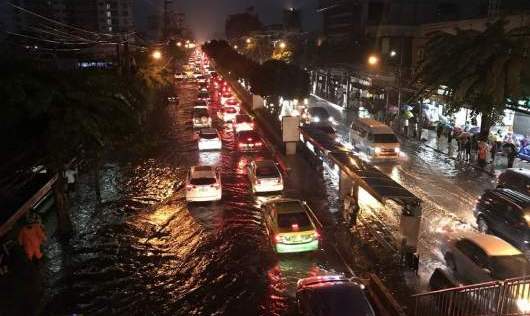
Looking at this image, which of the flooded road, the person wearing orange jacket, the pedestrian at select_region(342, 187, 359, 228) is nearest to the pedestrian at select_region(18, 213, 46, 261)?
the person wearing orange jacket

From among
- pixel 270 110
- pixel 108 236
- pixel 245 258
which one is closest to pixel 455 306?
pixel 245 258

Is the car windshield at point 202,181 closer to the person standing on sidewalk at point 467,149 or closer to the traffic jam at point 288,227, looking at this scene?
the traffic jam at point 288,227

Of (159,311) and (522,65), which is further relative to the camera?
(522,65)

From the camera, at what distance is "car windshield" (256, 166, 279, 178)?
2095 cm

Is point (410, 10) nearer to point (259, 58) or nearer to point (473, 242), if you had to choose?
point (259, 58)

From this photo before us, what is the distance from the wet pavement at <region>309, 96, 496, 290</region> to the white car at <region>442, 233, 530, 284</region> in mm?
1048

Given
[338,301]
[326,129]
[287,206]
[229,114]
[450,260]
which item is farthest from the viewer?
[229,114]

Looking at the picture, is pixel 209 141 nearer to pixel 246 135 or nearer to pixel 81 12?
pixel 246 135

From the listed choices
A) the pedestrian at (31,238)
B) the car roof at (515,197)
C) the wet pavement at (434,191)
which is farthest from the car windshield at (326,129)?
the pedestrian at (31,238)

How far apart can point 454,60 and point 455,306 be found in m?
18.2

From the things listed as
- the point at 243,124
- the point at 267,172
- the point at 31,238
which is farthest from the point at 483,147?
the point at 31,238

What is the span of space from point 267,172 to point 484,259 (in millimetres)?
10698

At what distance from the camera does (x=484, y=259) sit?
12.2 m

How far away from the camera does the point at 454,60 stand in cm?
2497
